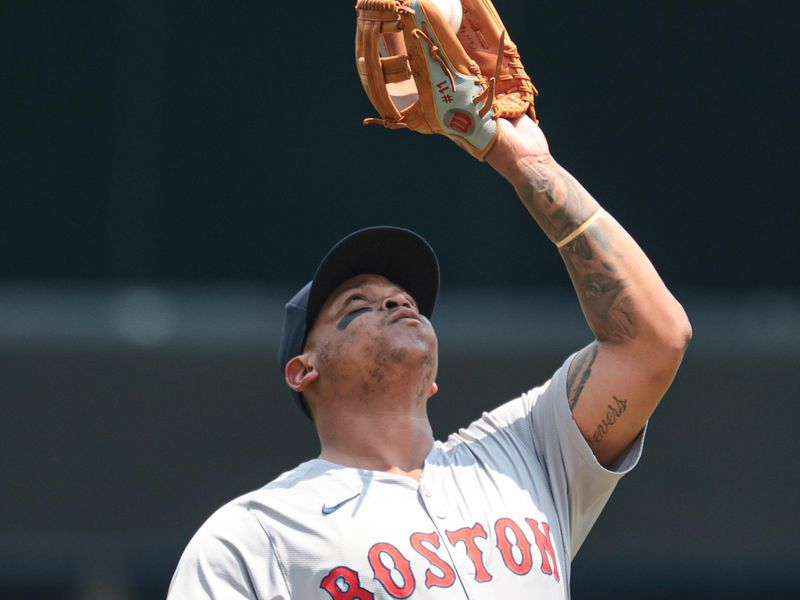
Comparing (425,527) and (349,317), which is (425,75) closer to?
(349,317)

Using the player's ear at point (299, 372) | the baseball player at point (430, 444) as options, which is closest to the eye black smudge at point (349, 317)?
the baseball player at point (430, 444)

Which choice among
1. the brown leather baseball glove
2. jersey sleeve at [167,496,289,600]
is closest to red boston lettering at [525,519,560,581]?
jersey sleeve at [167,496,289,600]

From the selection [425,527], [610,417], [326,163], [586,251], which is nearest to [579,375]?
[610,417]

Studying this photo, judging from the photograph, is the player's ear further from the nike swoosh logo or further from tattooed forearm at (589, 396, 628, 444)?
tattooed forearm at (589, 396, 628, 444)

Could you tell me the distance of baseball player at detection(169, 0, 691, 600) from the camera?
8.23 feet

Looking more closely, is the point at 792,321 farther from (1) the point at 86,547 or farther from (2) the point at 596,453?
(2) the point at 596,453

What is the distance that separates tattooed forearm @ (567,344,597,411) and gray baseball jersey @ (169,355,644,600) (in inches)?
0.9

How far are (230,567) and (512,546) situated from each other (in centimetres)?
53

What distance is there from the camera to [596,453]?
2.80 meters

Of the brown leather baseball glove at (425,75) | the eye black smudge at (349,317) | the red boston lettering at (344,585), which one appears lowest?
the red boston lettering at (344,585)

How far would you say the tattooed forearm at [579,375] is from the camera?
281cm

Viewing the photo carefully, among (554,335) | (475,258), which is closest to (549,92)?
(475,258)

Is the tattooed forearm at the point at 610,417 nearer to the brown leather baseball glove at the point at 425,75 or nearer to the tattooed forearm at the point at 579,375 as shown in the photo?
the tattooed forearm at the point at 579,375

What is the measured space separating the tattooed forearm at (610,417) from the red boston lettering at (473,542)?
1.10 ft
